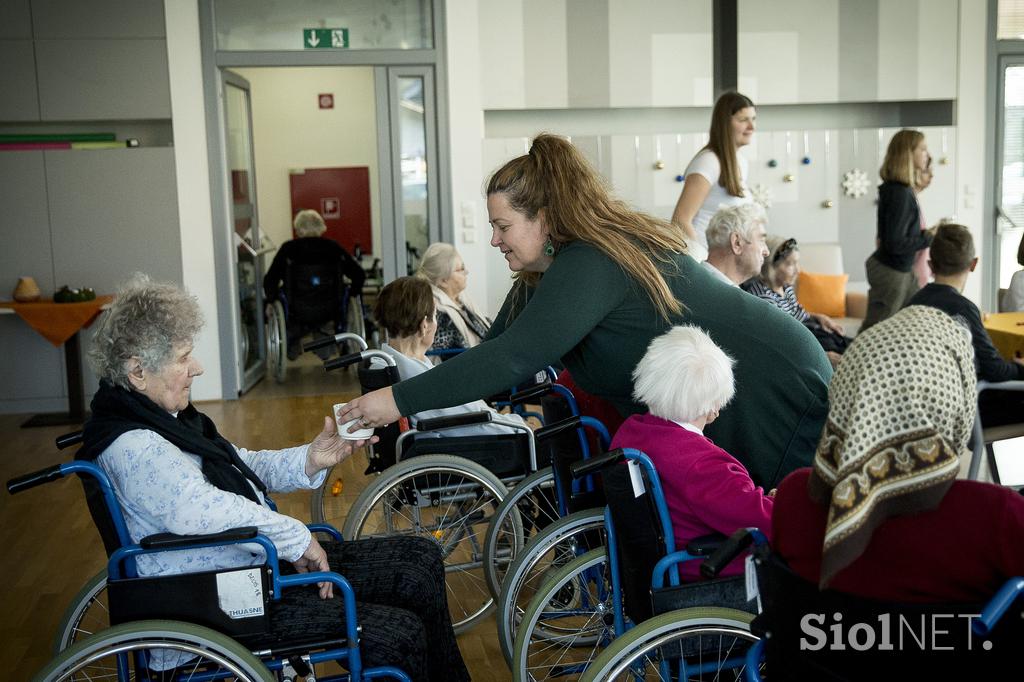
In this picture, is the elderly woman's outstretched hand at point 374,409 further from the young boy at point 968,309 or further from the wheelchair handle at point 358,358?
the young boy at point 968,309

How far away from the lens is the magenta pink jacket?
196 cm

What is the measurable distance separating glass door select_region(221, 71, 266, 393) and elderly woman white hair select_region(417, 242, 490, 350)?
10.1ft

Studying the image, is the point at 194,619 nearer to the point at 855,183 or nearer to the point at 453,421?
the point at 453,421

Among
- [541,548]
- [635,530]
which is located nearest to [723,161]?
[541,548]

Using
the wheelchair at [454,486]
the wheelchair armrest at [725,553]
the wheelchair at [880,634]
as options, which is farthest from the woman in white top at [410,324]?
the wheelchair at [880,634]

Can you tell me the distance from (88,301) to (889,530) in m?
6.04

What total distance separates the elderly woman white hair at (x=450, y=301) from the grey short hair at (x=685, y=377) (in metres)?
2.22

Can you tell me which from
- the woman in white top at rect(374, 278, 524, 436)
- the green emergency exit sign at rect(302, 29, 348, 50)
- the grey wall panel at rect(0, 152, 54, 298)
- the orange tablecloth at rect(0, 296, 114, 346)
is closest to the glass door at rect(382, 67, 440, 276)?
the green emergency exit sign at rect(302, 29, 348, 50)

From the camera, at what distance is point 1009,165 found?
26.5 ft

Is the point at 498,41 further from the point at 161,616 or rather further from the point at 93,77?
the point at 161,616

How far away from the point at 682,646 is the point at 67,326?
17.8 feet

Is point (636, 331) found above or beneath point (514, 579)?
above

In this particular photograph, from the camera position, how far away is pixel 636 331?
2.20 m

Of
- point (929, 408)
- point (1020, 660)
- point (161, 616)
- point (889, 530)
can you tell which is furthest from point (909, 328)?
Result: point (161, 616)
